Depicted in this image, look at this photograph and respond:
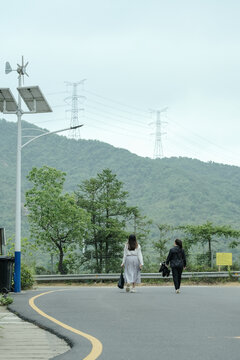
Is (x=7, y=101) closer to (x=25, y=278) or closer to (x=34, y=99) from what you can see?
(x=34, y=99)

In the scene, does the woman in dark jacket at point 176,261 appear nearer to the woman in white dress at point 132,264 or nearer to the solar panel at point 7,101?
the woman in white dress at point 132,264

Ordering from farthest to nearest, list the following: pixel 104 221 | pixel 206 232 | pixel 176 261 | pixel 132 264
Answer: pixel 104 221 < pixel 206 232 < pixel 176 261 < pixel 132 264

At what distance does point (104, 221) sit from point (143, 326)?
3706cm

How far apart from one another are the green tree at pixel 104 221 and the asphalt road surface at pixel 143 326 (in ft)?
101

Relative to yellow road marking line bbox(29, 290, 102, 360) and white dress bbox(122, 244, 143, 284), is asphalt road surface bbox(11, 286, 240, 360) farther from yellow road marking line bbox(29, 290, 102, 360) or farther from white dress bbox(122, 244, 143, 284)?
white dress bbox(122, 244, 143, 284)

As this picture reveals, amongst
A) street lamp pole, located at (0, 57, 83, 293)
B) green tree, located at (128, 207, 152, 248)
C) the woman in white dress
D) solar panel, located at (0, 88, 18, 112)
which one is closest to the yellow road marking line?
the woman in white dress

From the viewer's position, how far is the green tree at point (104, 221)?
4438 cm

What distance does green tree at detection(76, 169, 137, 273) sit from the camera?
44.4m

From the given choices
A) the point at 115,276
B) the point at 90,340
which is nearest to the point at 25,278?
the point at 115,276

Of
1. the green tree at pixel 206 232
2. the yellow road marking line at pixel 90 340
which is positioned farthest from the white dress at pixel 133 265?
the green tree at pixel 206 232

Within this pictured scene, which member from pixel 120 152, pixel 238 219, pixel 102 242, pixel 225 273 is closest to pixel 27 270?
pixel 225 273

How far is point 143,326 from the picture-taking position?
8734 millimetres

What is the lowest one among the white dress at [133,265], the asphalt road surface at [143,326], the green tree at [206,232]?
the asphalt road surface at [143,326]

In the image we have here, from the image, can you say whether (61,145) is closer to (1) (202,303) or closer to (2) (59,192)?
(2) (59,192)
